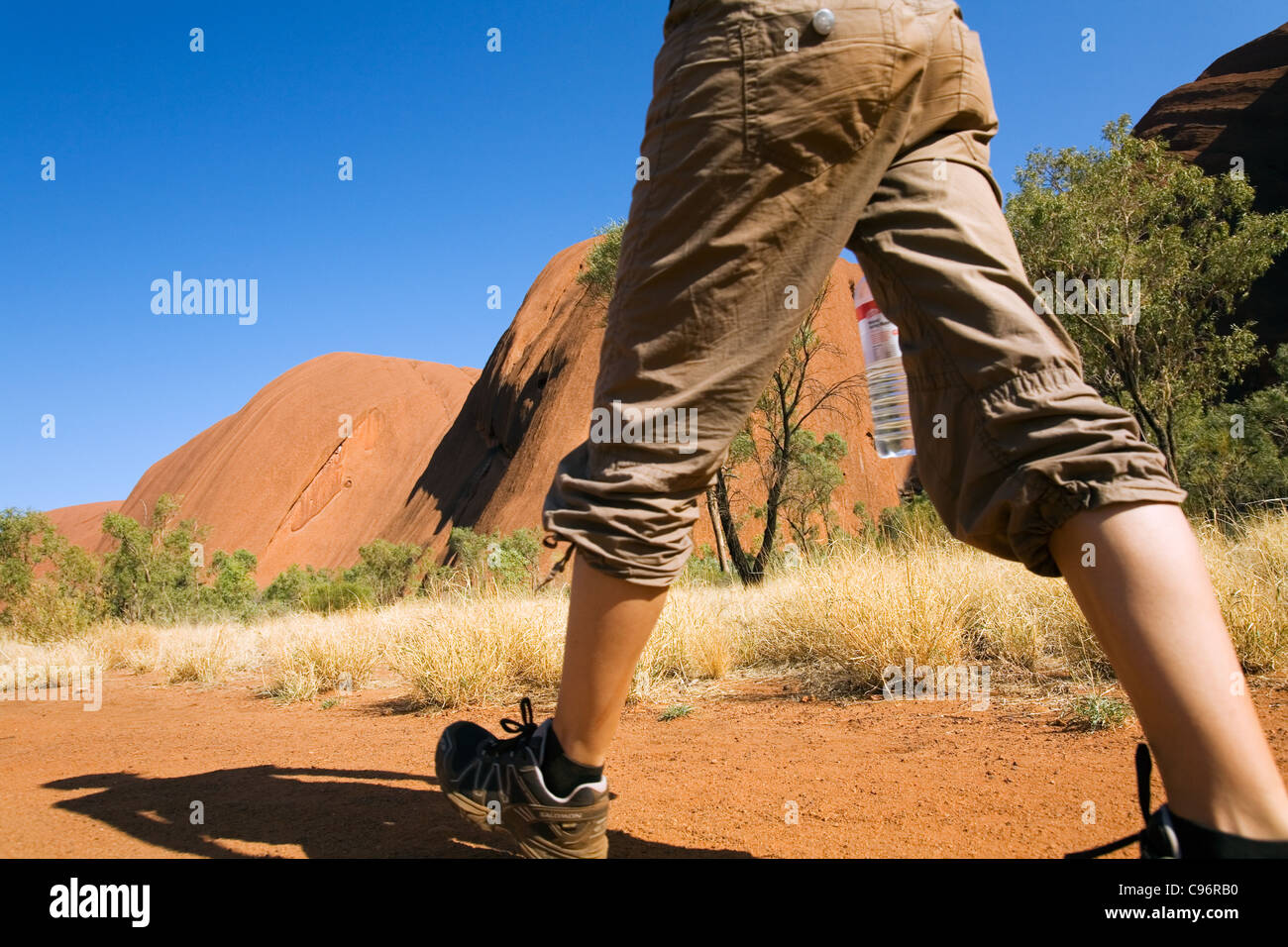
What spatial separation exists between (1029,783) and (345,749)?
212cm

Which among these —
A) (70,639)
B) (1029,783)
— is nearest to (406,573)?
(70,639)

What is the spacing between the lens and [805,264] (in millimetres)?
1188

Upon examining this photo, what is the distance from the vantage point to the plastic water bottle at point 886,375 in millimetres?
1512

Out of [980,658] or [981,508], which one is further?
[980,658]

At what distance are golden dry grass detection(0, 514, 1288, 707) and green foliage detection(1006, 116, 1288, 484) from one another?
11.1 m

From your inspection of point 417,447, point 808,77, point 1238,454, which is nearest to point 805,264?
point 808,77

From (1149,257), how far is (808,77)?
1664 centimetres

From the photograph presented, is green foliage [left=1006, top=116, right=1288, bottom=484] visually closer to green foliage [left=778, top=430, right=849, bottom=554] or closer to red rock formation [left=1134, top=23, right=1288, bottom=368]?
green foliage [left=778, top=430, right=849, bottom=554]

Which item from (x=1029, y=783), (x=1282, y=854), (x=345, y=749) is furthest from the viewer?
(x=345, y=749)

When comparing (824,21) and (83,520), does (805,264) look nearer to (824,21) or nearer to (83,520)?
(824,21)

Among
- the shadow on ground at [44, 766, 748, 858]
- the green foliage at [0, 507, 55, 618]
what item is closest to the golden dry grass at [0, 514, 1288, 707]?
the shadow on ground at [44, 766, 748, 858]
